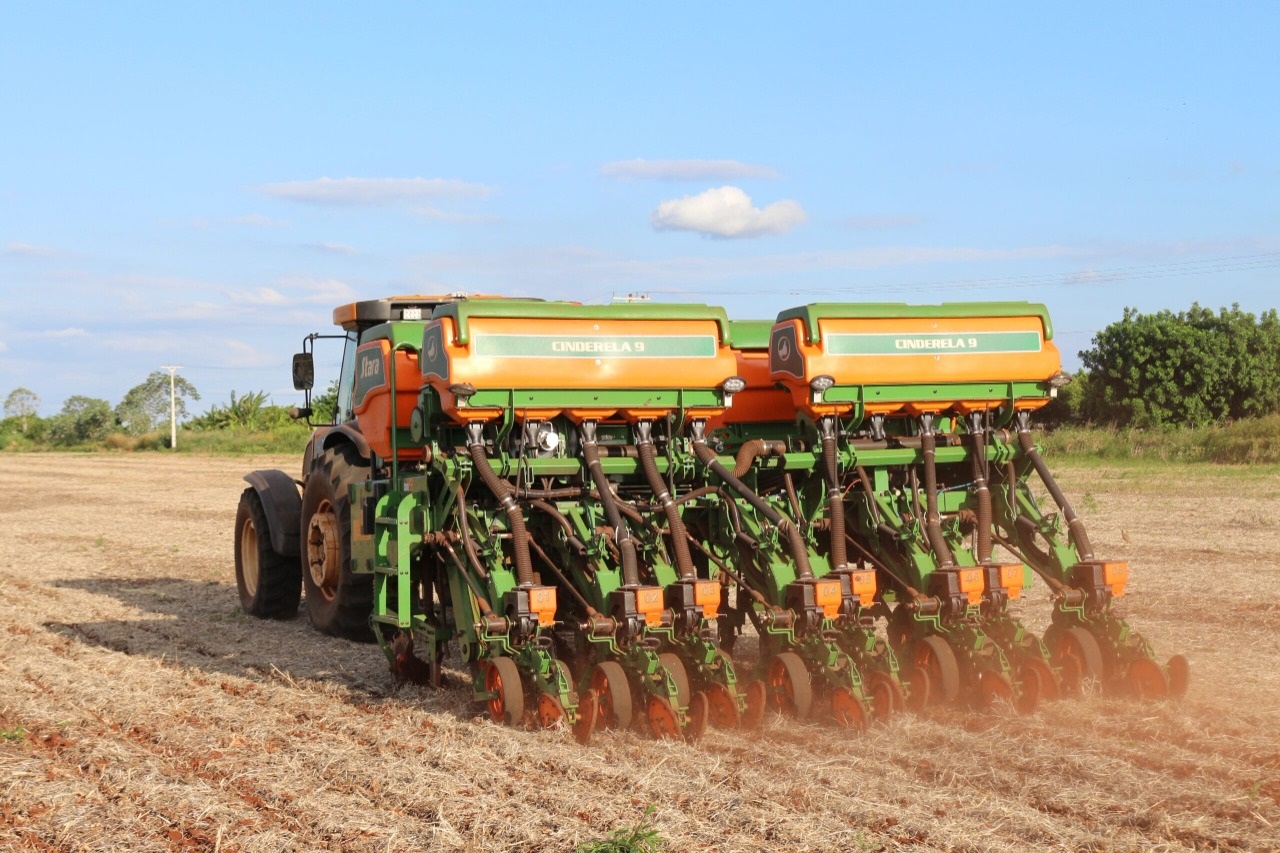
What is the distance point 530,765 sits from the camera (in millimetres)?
6590

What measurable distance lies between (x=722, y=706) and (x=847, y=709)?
69 centimetres

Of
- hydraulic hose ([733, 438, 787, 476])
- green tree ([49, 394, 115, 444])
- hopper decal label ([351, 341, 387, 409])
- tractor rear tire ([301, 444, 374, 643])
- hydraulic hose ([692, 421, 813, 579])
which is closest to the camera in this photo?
hydraulic hose ([692, 421, 813, 579])

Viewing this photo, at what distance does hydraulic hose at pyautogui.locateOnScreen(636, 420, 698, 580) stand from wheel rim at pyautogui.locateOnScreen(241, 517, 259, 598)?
5.33 meters

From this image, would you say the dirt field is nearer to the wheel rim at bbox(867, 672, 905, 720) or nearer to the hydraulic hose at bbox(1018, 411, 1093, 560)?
the wheel rim at bbox(867, 672, 905, 720)

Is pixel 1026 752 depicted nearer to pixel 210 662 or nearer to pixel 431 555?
pixel 431 555

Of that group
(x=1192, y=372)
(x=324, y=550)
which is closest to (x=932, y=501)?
(x=324, y=550)

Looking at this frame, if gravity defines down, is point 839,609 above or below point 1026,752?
above

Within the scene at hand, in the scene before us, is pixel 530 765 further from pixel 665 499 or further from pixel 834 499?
pixel 834 499

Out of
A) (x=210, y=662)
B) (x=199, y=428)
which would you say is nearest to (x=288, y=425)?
(x=199, y=428)

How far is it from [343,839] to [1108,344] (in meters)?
39.3

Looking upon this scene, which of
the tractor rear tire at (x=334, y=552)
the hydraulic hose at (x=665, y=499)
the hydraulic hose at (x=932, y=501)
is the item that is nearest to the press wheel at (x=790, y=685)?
the hydraulic hose at (x=665, y=499)

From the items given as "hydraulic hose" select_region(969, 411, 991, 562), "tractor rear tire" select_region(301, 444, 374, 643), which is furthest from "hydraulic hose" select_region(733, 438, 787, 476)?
"tractor rear tire" select_region(301, 444, 374, 643)

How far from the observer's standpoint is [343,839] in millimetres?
5473

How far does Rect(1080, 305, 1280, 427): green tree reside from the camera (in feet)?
128
